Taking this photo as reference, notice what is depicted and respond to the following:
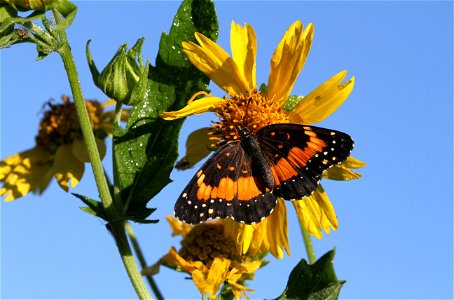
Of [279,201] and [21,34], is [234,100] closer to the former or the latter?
[279,201]

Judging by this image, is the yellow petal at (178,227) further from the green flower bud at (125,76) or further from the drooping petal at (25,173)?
the green flower bud at (125,76)

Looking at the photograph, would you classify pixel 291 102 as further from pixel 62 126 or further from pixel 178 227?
pixel 62 126

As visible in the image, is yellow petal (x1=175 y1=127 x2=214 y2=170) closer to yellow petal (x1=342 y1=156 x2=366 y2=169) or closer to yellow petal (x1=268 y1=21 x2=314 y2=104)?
yellow petal (x1=268 y1=21 x2=314 y2=104)

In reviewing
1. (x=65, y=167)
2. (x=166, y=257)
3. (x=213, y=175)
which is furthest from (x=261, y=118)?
(x=65, y=167)

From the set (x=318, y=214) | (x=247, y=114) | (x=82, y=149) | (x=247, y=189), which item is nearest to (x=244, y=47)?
(x=247, y=114)

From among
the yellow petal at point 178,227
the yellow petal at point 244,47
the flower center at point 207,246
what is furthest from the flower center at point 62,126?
the yellow petal at point 244,47

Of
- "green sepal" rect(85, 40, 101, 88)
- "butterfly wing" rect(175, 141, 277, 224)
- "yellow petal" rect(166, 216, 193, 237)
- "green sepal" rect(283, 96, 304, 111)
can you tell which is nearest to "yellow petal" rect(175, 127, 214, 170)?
"butterfly wing" rect(175, 141, 277, 224)
